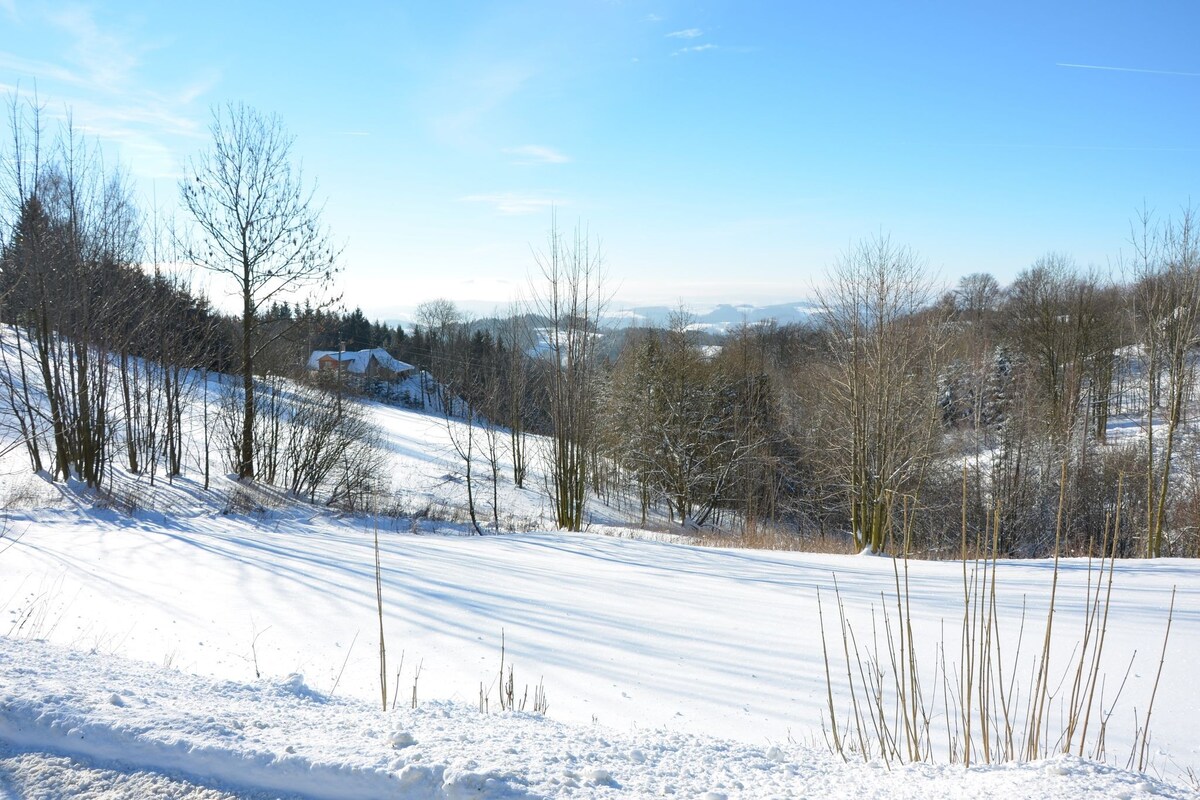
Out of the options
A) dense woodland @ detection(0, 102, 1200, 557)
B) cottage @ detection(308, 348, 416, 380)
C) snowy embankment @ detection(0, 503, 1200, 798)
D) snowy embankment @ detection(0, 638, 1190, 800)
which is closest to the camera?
snowy embankment @ detection(0, 638, 1190, 800)

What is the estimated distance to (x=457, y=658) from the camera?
4945mm

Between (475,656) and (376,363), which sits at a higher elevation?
(376,363)

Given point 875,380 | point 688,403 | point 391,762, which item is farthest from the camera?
point 688,403

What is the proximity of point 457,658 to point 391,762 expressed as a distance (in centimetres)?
331

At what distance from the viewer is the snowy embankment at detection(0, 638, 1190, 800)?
1773 millimetres

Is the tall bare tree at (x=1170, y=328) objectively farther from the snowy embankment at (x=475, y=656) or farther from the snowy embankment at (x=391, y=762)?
the snowy embankment at (x=391, y=762)

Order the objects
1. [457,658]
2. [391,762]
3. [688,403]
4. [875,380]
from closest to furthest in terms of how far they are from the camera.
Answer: [391,762] < [457,658] < [875,380] < [688,403]

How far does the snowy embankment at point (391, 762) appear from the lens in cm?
177

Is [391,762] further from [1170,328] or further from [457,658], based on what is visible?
[1170,328]

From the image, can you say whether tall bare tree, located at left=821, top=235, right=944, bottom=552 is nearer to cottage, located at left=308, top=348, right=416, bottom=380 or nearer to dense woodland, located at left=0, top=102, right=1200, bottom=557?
dense woodland, located at left=0, top=102, right=1200, bottom=557

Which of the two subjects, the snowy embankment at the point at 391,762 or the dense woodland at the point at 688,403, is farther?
the dense woodland at the point at 688,403

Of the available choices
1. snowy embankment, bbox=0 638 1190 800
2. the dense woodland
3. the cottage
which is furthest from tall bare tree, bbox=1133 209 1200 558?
the cottage

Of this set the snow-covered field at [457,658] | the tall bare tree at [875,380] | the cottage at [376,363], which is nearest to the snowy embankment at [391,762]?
the snow-covered field at [457,658]

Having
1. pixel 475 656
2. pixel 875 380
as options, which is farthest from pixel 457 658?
pixel 875 380
